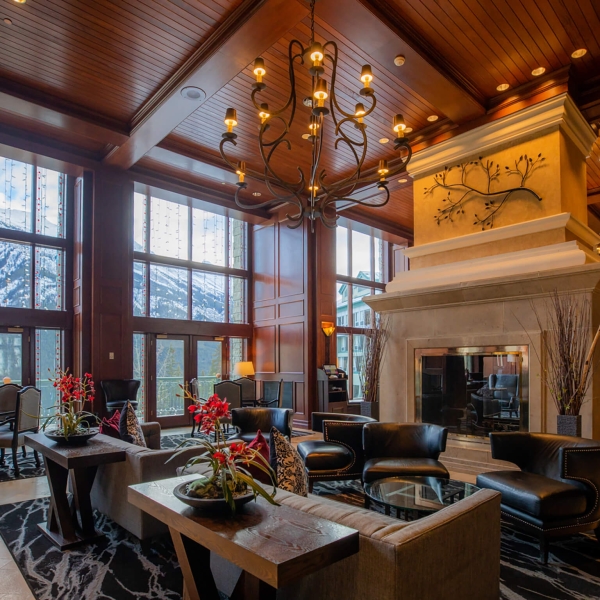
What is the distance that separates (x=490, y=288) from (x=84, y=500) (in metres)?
4.33

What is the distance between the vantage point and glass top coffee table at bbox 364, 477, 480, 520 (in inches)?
117

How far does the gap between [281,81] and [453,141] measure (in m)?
2.24

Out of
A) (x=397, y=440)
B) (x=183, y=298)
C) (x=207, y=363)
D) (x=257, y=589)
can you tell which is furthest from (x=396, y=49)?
(x=207, y=363)

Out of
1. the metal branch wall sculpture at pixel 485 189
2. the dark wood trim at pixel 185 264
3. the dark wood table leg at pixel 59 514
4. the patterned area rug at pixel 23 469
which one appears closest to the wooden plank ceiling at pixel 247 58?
the metal branch wall sculpture at pixel 485 189

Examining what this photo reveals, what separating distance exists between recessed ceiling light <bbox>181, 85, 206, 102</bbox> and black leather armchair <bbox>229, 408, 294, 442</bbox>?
3.70 metres

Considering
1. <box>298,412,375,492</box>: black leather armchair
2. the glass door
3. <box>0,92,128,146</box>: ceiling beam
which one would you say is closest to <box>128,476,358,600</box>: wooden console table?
<box>298,412,375,492</box>: black leather armchair

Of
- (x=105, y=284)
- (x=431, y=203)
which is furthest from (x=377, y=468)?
(x=105, y=284)

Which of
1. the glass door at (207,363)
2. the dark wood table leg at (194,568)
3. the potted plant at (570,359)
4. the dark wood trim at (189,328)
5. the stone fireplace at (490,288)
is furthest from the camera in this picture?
the glass door at (207,363)

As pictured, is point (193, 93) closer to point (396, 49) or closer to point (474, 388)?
point (396, 49)

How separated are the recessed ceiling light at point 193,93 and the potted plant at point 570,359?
437cm

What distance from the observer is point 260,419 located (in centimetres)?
566

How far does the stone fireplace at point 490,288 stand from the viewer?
15.8ft

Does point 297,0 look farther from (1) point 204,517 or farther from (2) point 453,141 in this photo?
(1) point 204,517

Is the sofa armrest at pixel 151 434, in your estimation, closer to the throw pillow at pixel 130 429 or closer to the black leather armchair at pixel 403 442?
the throw pillow at pixel 130 429
